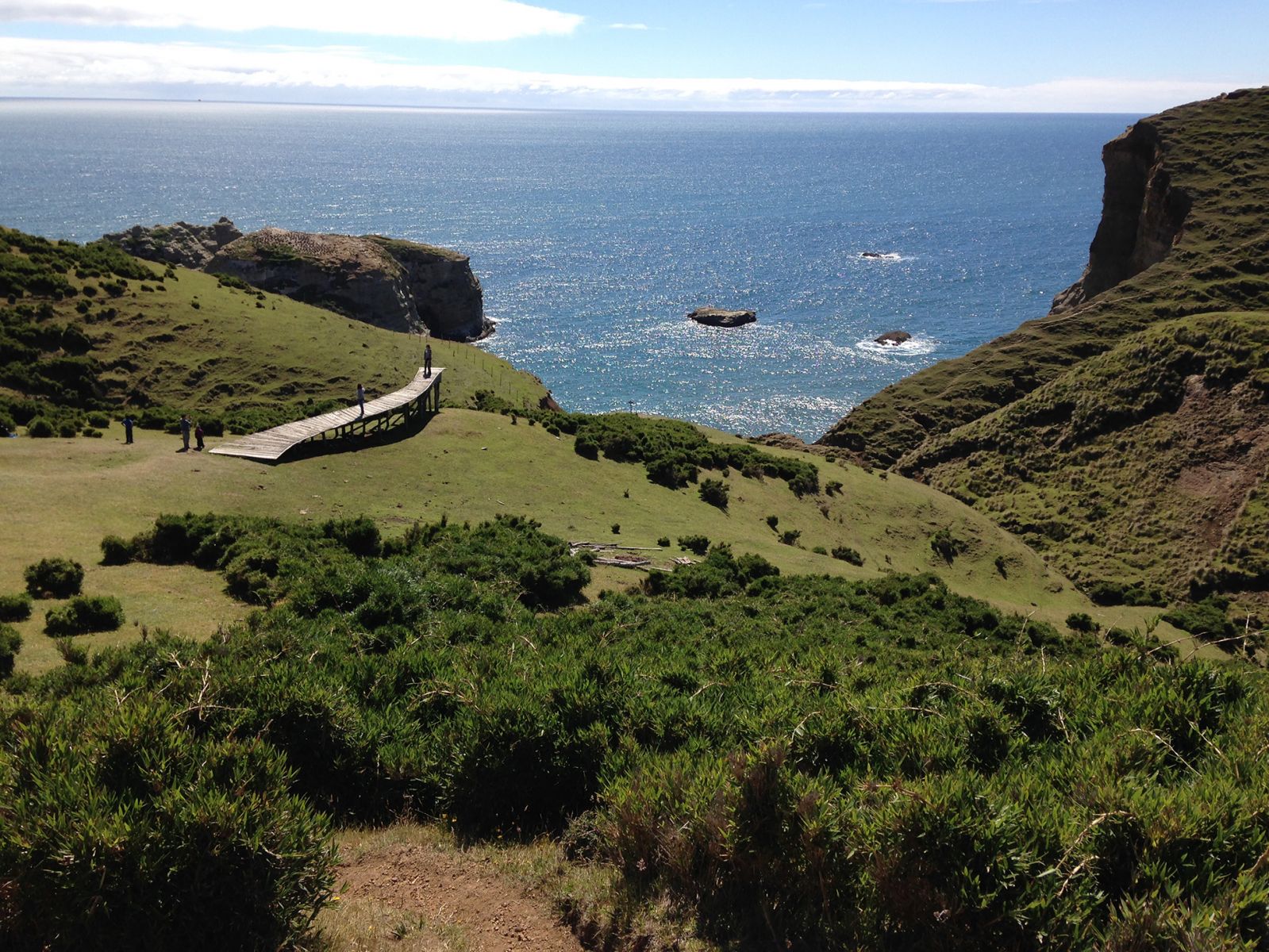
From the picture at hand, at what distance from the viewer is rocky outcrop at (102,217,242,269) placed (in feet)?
281

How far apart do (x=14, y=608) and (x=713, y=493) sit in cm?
2892

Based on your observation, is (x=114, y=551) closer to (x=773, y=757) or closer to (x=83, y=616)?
(x=83, y=616)

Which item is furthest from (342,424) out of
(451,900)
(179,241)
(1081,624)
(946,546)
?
(179,241)

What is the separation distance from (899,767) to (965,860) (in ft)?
8.02

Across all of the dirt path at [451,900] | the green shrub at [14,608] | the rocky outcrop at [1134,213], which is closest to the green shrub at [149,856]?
the dirt path at [451,900]

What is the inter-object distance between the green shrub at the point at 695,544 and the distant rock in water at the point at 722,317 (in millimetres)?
89080

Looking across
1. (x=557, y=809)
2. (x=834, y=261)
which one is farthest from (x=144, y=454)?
(x=834, y=261)

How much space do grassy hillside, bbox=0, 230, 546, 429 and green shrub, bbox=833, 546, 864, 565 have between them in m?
24.0

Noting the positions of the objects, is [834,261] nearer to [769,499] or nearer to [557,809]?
[769,499]

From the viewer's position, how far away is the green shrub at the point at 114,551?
70.4 feet

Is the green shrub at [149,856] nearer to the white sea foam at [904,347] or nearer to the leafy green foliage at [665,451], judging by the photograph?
the leafy green foliage at [665,451]

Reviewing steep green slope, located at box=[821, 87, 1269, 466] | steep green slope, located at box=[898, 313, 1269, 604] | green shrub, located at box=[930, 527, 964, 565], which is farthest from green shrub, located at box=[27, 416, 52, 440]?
steep green slope, located at box=[821, 87, 1269, 466]

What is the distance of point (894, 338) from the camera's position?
371ft

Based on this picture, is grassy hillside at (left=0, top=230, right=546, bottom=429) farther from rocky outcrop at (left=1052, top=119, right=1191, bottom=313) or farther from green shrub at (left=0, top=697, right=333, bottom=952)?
rocky outcrop at (left=1052, top=119, right=1191, bottom=313)
